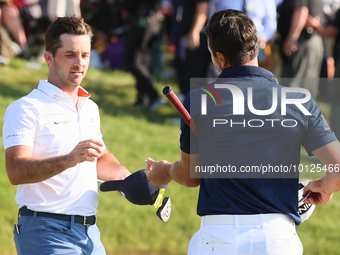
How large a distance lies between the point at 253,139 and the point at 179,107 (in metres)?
0.40

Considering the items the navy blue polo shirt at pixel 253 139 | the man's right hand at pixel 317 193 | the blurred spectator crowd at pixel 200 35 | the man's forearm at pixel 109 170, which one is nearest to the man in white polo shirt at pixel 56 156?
the man's forearm at pixel 109 170

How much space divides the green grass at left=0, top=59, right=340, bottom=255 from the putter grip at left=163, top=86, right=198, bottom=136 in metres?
3.47

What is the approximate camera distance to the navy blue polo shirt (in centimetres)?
248

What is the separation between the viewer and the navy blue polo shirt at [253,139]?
248cm

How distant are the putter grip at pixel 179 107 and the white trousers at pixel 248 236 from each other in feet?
1.55

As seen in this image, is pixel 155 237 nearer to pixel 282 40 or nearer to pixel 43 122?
pixel 43 122

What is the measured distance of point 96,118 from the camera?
133 inches

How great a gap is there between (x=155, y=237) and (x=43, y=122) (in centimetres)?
320

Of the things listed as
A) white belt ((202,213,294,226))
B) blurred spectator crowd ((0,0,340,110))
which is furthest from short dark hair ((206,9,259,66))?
blurred spectator crowd ((0,0,340,110))

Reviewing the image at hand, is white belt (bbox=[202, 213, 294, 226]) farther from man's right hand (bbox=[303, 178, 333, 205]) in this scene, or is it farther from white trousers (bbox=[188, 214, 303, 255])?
man's right hand (bbox=[303, 178, 333, 205])

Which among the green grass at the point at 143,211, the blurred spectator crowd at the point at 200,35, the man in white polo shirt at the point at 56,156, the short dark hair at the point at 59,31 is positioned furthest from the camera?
the blurred spectator crowd at the point at 200,35

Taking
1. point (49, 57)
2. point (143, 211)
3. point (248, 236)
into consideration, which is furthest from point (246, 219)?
point (143, 211)

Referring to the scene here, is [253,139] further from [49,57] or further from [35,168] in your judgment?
[49,57]

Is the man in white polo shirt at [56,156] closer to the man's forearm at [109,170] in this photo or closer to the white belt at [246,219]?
the man's forearm at [109,170]
